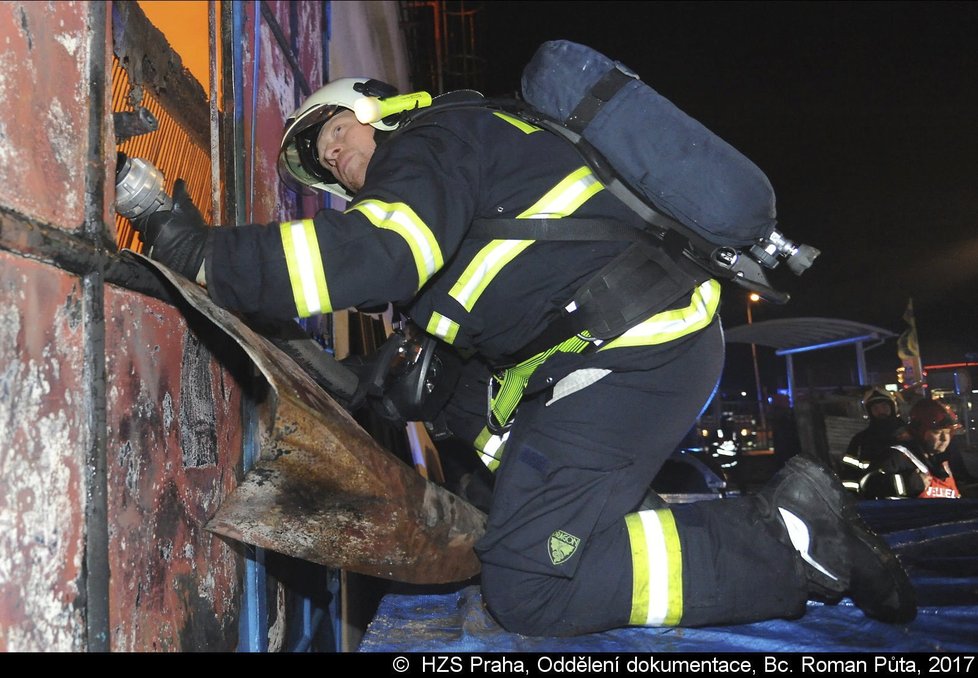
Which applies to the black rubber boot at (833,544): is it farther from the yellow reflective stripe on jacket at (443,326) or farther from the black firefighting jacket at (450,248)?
the yellow reflective stripe on jacket at (443,326)

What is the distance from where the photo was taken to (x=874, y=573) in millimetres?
1832

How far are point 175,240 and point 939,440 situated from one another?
5.91 metres

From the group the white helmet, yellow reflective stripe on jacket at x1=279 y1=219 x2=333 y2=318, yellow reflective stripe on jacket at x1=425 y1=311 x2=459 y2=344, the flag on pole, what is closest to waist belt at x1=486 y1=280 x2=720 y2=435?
yellow reflective stripe on jacket at x1=425 y1=311 x2=459 y2=344

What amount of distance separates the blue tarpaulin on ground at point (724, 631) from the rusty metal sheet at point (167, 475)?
0.46 meters

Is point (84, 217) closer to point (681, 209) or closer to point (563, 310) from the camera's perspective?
point (563, 310)

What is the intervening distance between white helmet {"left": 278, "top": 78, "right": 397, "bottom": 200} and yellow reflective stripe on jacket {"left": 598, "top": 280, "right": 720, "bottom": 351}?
2.92ft

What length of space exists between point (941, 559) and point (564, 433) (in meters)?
1.59

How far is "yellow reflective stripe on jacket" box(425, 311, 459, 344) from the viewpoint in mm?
1778

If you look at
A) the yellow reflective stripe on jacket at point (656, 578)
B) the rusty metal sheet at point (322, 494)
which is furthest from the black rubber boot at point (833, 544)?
the rusty metal sheet at point (322, 494)

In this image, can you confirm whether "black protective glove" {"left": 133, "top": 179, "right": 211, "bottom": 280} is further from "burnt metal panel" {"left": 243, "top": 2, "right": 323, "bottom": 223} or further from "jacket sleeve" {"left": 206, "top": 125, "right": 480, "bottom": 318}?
"burnt metal panel" {"left": 243, "top": 2, "right": 323, "bottom": 223}

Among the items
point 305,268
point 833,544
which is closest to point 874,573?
point 833,544

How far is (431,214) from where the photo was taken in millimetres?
1488

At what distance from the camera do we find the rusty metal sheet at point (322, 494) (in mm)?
1317

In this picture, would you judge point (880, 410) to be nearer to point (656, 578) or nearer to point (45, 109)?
point (656, 578)
